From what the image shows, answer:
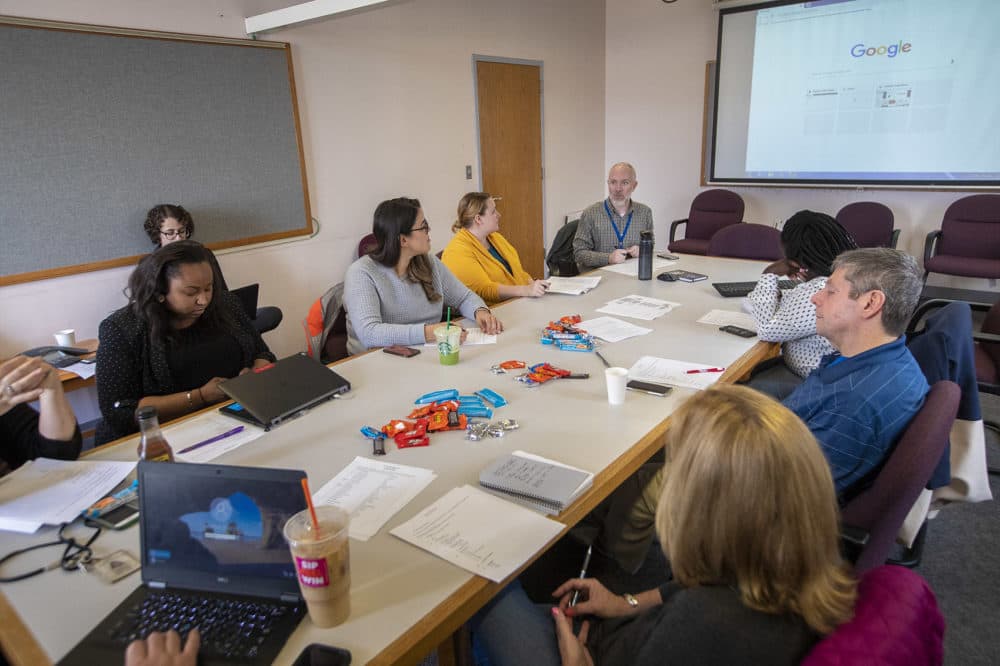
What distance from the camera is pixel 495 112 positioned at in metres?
5.51

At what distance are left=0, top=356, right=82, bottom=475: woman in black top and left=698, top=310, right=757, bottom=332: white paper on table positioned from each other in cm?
217

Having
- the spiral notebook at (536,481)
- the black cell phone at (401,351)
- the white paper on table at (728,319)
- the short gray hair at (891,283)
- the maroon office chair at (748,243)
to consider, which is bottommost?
the spiral notebook at (536,481)

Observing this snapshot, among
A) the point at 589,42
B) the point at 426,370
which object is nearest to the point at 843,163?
→ the point at 589,42

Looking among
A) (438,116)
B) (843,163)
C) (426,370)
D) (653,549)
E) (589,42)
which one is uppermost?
(589,42)

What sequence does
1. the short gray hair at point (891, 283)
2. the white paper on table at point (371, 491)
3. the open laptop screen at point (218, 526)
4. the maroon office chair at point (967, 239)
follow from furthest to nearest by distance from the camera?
the maroon office chair at point (967, 239) → the short gray hair at point (891, 283) → the white paper on table at point (371, 491) → the open laptop screen at point (218, 526)

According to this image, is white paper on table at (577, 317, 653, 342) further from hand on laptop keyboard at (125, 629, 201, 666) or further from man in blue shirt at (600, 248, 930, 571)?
hand on laptop keyboard at (125, 629, 201, 666)

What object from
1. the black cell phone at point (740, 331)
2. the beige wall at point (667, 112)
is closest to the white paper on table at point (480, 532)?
the black cell phone at point (740, 331)

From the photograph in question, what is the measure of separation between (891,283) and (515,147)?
4510 millimetres

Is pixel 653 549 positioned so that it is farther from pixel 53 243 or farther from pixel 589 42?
pixel 589 42

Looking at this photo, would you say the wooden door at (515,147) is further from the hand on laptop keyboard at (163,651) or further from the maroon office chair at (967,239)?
the hand on laptop keyboard at (163,651)

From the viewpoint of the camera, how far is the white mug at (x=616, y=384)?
174 cm

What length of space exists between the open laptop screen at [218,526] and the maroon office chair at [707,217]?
496 centimetres

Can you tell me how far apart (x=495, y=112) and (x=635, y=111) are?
184 centimetres

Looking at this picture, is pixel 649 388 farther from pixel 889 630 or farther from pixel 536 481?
pixel 889 630
